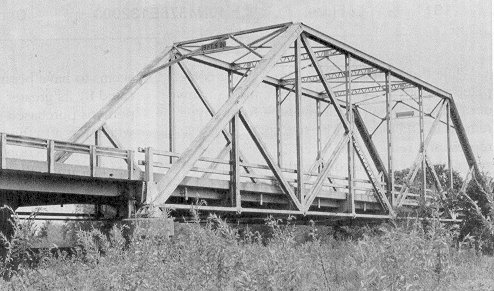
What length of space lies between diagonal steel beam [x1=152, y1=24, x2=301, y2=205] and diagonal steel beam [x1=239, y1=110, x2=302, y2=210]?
627mm

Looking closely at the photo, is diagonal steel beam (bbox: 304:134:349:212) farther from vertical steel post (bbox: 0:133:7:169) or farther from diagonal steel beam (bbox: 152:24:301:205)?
vertical steel post (bbox: 0:133:7:169)

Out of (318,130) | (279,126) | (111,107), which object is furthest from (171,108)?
(318,130)

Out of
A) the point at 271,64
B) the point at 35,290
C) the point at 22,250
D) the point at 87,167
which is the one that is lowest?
the point at 35,290

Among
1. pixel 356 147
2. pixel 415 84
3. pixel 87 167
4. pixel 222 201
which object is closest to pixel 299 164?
pixel 222 201

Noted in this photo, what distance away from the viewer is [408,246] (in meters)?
6.34

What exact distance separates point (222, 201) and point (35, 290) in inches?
618

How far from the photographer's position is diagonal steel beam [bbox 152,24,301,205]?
1847cm

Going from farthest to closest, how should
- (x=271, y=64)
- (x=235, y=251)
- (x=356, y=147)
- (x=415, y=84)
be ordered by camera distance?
(x=415, y=84)
(x=356, y=147)
(x=271, y=64)
(x=235, y=251)

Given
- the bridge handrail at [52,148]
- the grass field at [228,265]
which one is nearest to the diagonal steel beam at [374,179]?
the bridge handrail at [52,148]

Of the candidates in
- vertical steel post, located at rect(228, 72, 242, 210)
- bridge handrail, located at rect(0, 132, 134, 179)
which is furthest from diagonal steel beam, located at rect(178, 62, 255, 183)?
bridge handrail, located at rect(0, 132, 134, 179)

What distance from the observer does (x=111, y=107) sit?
24.3m

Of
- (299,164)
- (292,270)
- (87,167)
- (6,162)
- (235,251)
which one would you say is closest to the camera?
(292,270)

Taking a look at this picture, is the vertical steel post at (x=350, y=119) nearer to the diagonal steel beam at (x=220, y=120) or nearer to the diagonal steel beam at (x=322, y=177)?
the diagonal steel beam at (x=322, y=177)

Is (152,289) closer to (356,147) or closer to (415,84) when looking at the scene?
(356,147)
